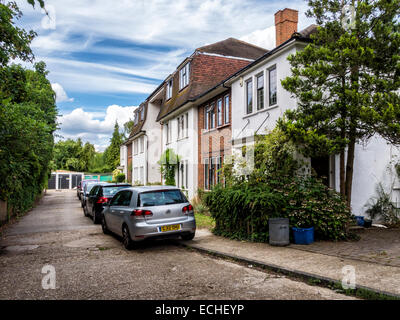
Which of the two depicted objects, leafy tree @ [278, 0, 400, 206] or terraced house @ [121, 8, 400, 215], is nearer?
leafy tree @ [278, 0, 400, 206]

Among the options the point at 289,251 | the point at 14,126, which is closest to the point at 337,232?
the point at 289,251

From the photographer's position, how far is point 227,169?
12.4 m

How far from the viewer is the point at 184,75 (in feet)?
72.2

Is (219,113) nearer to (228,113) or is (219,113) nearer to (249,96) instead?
(228,113)

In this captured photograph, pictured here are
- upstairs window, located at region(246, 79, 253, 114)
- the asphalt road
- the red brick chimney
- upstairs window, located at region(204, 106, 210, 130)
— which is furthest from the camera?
upstairs window, located at region(204, 106, 210, 130)

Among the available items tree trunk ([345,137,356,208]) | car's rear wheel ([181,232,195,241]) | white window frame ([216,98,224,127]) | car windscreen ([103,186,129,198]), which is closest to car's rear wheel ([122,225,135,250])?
car's rear wheel ([181,232,195,241])

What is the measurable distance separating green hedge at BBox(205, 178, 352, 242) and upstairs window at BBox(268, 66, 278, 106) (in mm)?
3953

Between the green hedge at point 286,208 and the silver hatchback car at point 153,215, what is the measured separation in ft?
4.85

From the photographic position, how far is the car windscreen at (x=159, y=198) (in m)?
8.63

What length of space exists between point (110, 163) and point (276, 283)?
67331mm

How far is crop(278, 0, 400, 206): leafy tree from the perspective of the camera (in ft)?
28.2

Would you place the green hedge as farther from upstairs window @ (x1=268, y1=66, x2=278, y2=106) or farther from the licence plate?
upstairs window @ (x1=268, y1=66, x2=278, y2=106)
